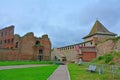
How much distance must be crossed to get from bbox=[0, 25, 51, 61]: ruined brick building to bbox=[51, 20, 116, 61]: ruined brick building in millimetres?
5484

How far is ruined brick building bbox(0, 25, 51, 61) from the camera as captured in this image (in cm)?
5782

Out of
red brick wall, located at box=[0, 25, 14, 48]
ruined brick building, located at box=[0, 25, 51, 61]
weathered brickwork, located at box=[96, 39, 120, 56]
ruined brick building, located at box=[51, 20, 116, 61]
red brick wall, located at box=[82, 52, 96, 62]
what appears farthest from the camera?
red brick wall, located at box=[0, 25, 14, 48]

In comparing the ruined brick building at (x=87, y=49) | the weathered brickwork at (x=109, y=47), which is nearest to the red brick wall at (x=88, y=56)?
the ruined brick building at (x=87, y=49)

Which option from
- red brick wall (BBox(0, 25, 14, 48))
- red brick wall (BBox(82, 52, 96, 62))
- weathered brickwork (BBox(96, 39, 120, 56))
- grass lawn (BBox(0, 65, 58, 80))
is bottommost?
grass lawn (BBox(0, 65, 58, 80))

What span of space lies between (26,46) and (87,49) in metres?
20.9

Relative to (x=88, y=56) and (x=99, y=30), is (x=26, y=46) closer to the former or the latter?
(x=88, y=56)

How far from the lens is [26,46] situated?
203 feet

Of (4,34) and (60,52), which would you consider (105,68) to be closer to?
(60,52)

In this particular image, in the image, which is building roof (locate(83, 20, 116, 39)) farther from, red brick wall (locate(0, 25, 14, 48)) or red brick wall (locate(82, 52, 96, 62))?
red brick wall (locate(0, 25, 14, 48))

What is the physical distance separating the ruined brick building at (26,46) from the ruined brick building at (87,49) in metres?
5.48

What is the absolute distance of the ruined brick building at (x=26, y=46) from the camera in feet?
190

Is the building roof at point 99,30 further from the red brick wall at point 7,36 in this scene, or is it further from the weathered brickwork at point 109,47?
the red brick wall at point 7,36

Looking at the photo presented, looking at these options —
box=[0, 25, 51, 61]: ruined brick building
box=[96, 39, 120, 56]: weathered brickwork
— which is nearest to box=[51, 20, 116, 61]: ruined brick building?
box=[96, 39, 120, 56]: weathered brickwork

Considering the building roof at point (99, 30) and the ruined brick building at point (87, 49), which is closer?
the ruined brick building at point (87, 49)
